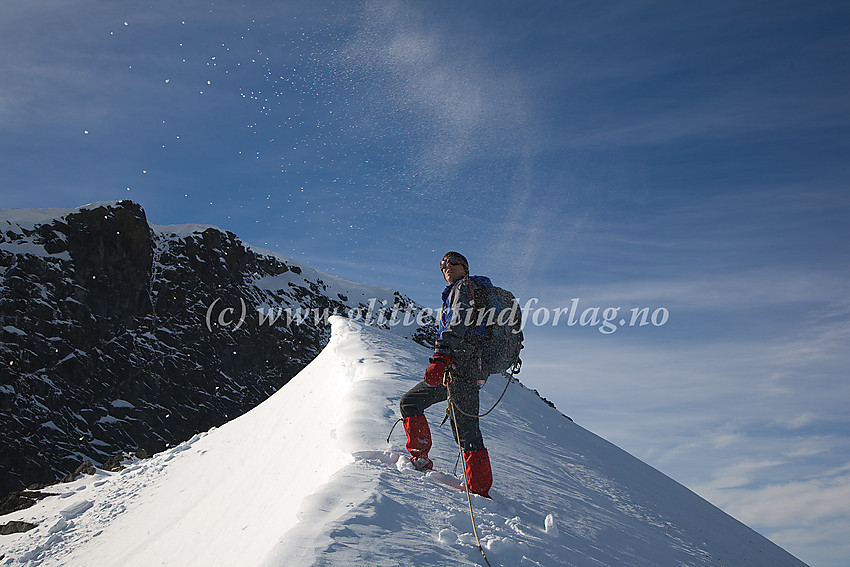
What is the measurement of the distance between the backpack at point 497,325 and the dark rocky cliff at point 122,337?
47.5m

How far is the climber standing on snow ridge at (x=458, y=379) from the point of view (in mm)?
4562

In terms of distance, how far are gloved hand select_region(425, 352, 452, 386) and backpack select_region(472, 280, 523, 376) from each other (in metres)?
0.40

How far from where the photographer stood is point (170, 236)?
66875 millimetres

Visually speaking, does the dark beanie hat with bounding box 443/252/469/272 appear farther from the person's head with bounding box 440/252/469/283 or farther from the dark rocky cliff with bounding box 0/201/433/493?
the dark rocky cliff with bounding box 0/201/433/493

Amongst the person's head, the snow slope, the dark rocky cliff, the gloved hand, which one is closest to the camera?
the snow slope

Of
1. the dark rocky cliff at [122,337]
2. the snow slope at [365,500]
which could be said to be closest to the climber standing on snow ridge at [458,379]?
the snow slope at [365,500]

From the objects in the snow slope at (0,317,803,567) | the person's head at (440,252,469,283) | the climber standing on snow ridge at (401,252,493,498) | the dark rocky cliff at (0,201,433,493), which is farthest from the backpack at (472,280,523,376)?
the dark rocky cliff at (0,201,433,493)

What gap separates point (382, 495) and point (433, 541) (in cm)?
56

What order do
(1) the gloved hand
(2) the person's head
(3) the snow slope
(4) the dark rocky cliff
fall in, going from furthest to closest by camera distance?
(4) the dark rocky cliff → (2) the person's head → (1) the gloved hand → (3) the snow slope

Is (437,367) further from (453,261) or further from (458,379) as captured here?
(453,261)

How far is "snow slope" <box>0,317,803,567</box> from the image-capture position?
3.50 metres

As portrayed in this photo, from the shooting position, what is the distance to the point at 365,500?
A: 3643 mm

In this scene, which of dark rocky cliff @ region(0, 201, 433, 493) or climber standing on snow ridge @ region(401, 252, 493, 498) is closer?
climber standing on snow ridge @ region(401, 252, 493, 498)

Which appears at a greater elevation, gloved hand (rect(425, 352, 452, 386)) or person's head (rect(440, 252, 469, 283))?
person's head (rect(440, 252, 469, 283))
